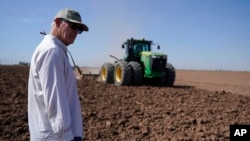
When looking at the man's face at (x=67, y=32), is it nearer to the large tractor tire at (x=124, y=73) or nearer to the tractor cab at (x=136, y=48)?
the large tractor tire at (x=124, y=73)

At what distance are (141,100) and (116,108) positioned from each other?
161cm

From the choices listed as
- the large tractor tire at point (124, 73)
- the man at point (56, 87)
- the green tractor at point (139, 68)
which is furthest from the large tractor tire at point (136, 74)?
the man at point (56, 87)

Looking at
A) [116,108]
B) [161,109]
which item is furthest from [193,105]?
[116,108]

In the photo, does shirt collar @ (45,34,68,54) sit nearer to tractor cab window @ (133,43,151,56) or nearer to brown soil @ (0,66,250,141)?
brown soil @ (0,66,250,141)

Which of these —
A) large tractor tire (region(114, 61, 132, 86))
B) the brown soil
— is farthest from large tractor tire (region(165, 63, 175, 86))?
the brown soil

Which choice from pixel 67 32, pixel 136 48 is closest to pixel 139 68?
pixel 136 48

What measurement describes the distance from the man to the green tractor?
12.2 meters

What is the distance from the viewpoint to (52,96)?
7.01ft

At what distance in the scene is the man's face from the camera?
2.33 metres

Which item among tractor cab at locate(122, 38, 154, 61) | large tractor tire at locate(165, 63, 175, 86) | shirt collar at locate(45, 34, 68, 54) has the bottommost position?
large tractor tire at locate(165, 63, 175, 86)

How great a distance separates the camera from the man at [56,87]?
84.0 inches

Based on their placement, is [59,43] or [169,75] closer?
[59,43]

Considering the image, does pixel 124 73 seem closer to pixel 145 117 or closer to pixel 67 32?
pixel 145 117

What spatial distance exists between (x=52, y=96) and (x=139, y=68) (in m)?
12.6
